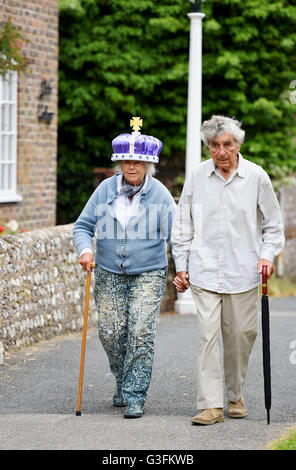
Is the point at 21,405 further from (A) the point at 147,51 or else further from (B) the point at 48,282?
(A) the point at 147,51

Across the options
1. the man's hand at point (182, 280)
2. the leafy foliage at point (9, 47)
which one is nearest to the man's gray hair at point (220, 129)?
the man's hand at point (182, 280)

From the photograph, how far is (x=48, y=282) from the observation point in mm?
8789

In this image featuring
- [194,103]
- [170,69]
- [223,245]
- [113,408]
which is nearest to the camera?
[223,245]

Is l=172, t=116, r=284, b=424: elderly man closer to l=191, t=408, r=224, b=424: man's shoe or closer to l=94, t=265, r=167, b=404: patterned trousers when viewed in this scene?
l=191, t=408, r=224, b=424: man's shoe

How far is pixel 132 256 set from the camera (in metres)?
5.92

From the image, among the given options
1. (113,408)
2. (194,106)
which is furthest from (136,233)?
(194,106)

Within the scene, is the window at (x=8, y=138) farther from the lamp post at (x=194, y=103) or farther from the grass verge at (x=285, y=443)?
the grass verge at (x=285, y=443)

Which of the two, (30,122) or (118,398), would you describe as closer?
(118,398)

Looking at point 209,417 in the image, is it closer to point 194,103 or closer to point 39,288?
point 39,288

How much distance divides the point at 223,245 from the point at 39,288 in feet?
10.7

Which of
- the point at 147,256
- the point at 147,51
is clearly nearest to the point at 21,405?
the point at 147,256

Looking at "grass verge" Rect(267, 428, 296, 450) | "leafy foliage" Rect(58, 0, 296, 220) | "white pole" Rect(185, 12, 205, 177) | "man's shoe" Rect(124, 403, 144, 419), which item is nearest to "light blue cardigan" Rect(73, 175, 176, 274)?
"man's shoe" Rect(124, 403, 144, 419)

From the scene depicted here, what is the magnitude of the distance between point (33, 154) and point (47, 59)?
1.31 meters

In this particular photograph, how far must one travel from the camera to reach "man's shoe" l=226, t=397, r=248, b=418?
231 inches
